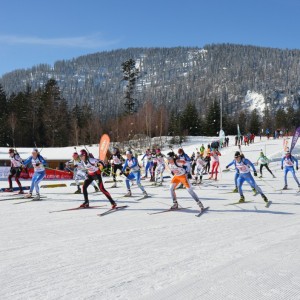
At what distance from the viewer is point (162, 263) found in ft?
18.7

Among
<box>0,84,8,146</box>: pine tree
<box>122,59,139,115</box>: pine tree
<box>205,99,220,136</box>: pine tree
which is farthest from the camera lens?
<box>205,99,220,136</box>: pine tree

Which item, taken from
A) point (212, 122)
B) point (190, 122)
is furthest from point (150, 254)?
point (212, 122)

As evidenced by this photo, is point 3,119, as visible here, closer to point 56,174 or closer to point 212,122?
point 212,122

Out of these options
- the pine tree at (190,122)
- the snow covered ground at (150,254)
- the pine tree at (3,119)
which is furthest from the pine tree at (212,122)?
the snow covered ground at (150,254)

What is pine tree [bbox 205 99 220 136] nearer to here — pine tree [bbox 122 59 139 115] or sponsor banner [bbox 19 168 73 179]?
pine tree [bbox 122 59 139 115]

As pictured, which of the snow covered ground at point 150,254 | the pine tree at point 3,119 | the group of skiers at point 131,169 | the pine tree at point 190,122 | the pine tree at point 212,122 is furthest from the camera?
the pine tree at point 212,122

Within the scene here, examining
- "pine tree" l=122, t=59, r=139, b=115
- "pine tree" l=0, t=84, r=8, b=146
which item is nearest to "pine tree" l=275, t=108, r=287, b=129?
"pine tree" l=122, t=59, r=139, b=115

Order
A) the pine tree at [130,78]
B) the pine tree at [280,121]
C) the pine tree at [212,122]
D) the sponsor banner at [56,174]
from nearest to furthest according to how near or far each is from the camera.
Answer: the sponsor banner at [56,174]
the pine tree at [130,78]
the pine tree at [212,122]
the pine tree at [280,121]

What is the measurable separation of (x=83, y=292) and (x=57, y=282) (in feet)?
1.72

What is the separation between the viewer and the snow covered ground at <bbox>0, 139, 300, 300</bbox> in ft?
15.3

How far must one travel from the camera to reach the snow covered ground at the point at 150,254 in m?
4.65

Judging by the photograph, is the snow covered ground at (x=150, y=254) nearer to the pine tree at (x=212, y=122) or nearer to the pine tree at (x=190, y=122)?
the pine tree at (x=190, y=122)

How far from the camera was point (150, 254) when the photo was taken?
20.3 ft

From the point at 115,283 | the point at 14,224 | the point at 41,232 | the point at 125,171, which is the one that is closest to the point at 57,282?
the point at 115,283
